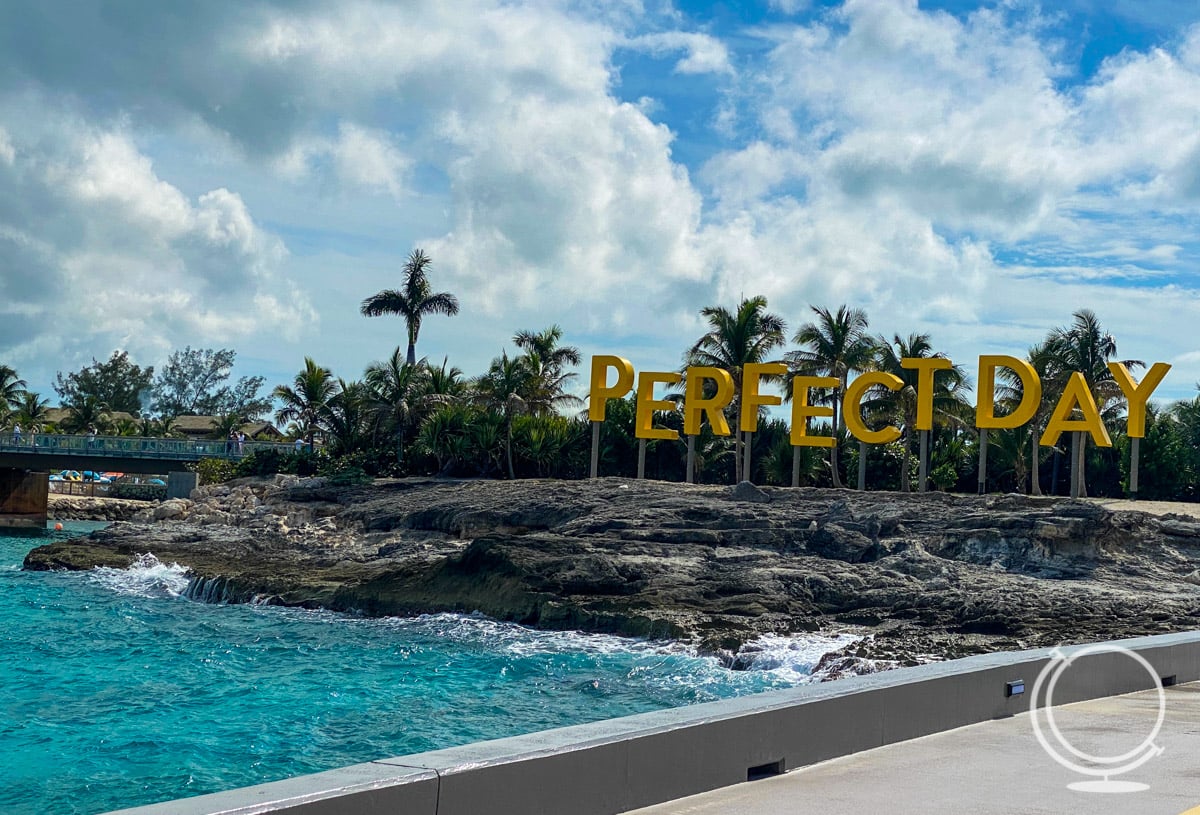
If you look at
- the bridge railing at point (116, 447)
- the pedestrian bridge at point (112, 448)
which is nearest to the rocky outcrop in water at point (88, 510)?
the pedestrian bridge at point (112, 448)

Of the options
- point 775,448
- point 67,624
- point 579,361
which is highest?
point 579,361

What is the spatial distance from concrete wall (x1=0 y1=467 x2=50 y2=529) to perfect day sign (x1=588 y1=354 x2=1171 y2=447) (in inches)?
1501

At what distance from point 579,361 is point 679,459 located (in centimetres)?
853

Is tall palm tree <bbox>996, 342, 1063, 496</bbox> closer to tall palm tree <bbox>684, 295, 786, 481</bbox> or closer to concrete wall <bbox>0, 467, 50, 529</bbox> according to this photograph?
tall palm tree <bbox>684, 295, 786, 481</bbox>

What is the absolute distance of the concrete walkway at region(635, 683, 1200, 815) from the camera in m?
6.92

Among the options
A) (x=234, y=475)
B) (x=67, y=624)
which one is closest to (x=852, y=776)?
(x=67, y=624)

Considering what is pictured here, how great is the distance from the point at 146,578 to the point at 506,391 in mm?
18556

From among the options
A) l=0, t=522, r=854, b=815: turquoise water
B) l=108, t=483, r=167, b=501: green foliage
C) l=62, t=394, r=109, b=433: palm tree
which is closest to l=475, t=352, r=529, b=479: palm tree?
l=0, t=522, r=854, b=815: turquoise water

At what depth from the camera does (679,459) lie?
2025 inches

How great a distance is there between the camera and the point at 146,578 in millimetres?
34438

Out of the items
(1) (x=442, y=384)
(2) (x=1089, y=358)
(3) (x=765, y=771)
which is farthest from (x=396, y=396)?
(3) (x=765, y=771)

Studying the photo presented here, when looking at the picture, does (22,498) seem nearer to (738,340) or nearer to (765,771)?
(738,340)

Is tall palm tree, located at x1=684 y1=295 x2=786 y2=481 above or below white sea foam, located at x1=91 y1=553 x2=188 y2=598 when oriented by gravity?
above

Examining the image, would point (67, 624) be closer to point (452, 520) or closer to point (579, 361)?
point (452, 520)
